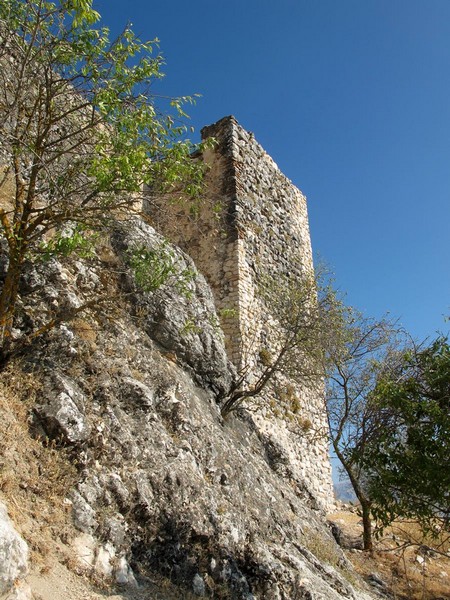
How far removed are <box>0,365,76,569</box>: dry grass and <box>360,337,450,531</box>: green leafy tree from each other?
3.77 metres

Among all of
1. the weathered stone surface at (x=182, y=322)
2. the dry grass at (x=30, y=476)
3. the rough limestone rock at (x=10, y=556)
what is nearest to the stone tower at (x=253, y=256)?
the weathered stone surface at (x=182, y=322)

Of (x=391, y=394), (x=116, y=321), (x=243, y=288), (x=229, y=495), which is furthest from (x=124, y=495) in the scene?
(x=243, y=288)

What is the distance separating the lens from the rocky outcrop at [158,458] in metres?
5.18

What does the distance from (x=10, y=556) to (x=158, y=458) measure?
2435 mm

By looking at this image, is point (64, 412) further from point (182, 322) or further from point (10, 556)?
point (182, 322)

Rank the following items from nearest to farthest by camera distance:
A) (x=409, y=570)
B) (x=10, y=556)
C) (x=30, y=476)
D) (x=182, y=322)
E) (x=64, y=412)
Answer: (x=10, y=556) → (x=30, y=476) → (x=64, y=412) → (x=182, y=322) → (x=409, y=570)

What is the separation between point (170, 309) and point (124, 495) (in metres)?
3.63

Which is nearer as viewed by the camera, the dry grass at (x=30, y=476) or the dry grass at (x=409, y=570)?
the dry grass at (x=30, y=476)

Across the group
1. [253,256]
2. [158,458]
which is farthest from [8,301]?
[253,256]

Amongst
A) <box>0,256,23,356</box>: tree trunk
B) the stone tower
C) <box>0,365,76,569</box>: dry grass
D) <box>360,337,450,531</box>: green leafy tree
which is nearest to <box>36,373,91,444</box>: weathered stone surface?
<box>0,365,76,569</box>: dry grass

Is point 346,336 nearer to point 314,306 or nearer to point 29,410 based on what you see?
point 314,306

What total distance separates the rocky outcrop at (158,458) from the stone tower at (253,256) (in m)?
2.40

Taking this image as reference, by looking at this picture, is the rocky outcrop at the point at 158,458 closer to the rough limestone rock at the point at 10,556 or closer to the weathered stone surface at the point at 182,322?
the weathered stone surface at the point at 182,322

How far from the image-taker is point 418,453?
20.3ft
